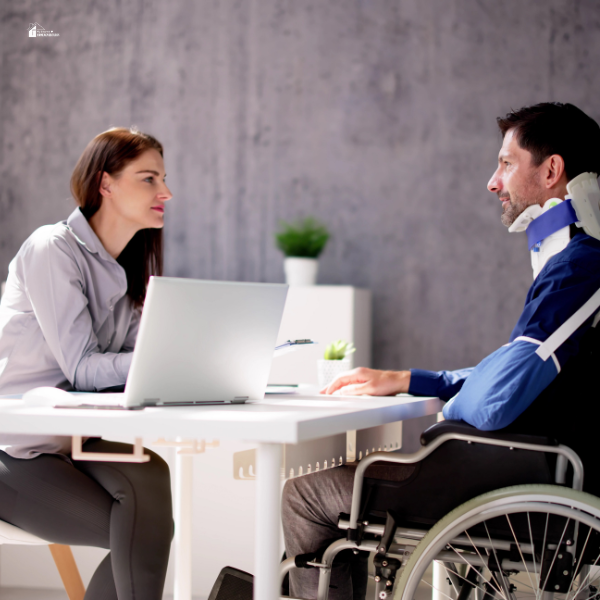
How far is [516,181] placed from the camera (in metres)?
1.79

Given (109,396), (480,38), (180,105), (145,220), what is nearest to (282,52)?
(180,105)

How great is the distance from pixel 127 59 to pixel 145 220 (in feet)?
9.81

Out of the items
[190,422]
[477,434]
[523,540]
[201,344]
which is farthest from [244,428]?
[523,540]

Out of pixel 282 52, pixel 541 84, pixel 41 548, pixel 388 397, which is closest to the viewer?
pixel 388 397

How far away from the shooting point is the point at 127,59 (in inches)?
186

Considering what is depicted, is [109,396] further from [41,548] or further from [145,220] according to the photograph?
[41,548]

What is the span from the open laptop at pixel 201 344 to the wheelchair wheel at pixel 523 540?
44 centimetres

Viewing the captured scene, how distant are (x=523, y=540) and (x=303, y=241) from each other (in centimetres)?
300

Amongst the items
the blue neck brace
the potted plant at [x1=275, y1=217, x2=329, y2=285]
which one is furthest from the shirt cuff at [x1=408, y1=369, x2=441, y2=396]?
the potted plant at [x1=275, y1=217, x2=329, y2=285]

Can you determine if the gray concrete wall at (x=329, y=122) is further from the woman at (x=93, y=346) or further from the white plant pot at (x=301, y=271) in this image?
the woman at (x=93, y=346)

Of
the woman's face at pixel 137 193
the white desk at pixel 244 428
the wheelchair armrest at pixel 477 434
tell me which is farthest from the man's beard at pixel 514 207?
the woman's face at pixel 137 193

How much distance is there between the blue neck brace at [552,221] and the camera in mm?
1641

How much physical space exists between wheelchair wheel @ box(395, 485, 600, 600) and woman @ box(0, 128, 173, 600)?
559mm

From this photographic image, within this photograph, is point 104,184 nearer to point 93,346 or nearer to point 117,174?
point 117,174
